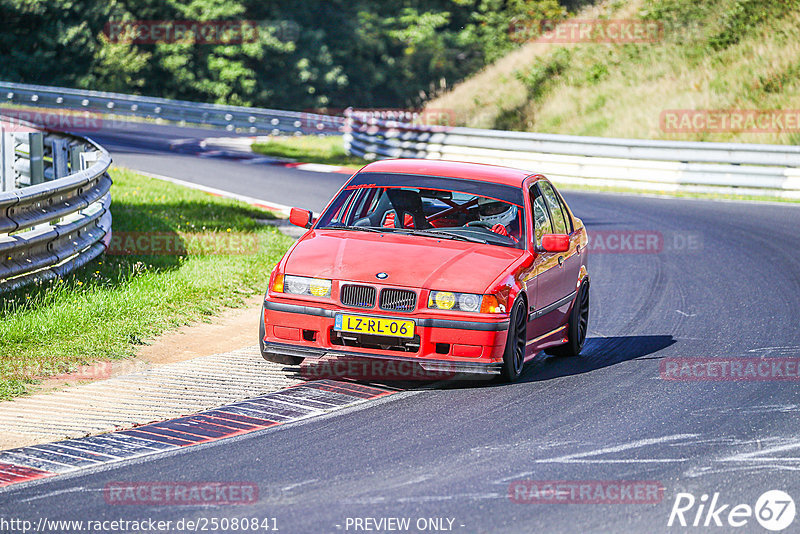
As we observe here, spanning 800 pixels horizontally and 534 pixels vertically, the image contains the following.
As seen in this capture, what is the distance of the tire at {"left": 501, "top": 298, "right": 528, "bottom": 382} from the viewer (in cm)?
800

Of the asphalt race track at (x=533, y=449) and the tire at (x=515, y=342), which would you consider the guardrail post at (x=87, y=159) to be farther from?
the tire at (x=515, y=342)

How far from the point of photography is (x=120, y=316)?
10.0 metres

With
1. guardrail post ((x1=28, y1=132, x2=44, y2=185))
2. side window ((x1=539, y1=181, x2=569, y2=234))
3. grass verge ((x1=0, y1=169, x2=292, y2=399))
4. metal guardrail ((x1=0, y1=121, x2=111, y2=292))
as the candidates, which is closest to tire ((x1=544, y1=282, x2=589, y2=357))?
side window ((x1=539, y1=181, x2=569, y2=234))

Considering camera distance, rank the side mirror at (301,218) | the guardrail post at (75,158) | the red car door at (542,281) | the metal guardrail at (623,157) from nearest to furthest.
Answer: the red car door at (542,281) < the side mirror at (301,218) < the guardrail post at (75,158) < the metal guardrail at (623,157)

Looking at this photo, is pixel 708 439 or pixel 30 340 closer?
pixel 708 439

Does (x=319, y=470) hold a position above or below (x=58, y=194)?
below

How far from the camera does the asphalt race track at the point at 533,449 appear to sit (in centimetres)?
543

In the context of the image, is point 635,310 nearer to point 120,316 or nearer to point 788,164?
point 120,316

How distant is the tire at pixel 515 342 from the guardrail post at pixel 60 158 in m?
9.51

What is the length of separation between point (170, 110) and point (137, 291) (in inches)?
1244

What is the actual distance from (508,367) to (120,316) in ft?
12.5

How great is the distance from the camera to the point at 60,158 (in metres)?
16.3

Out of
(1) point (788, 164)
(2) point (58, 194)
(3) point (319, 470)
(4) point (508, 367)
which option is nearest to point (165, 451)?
(3) point (319, 470)

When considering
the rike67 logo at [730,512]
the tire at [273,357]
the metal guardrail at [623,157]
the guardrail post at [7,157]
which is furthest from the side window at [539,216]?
the metal guardrail at [623,157]
